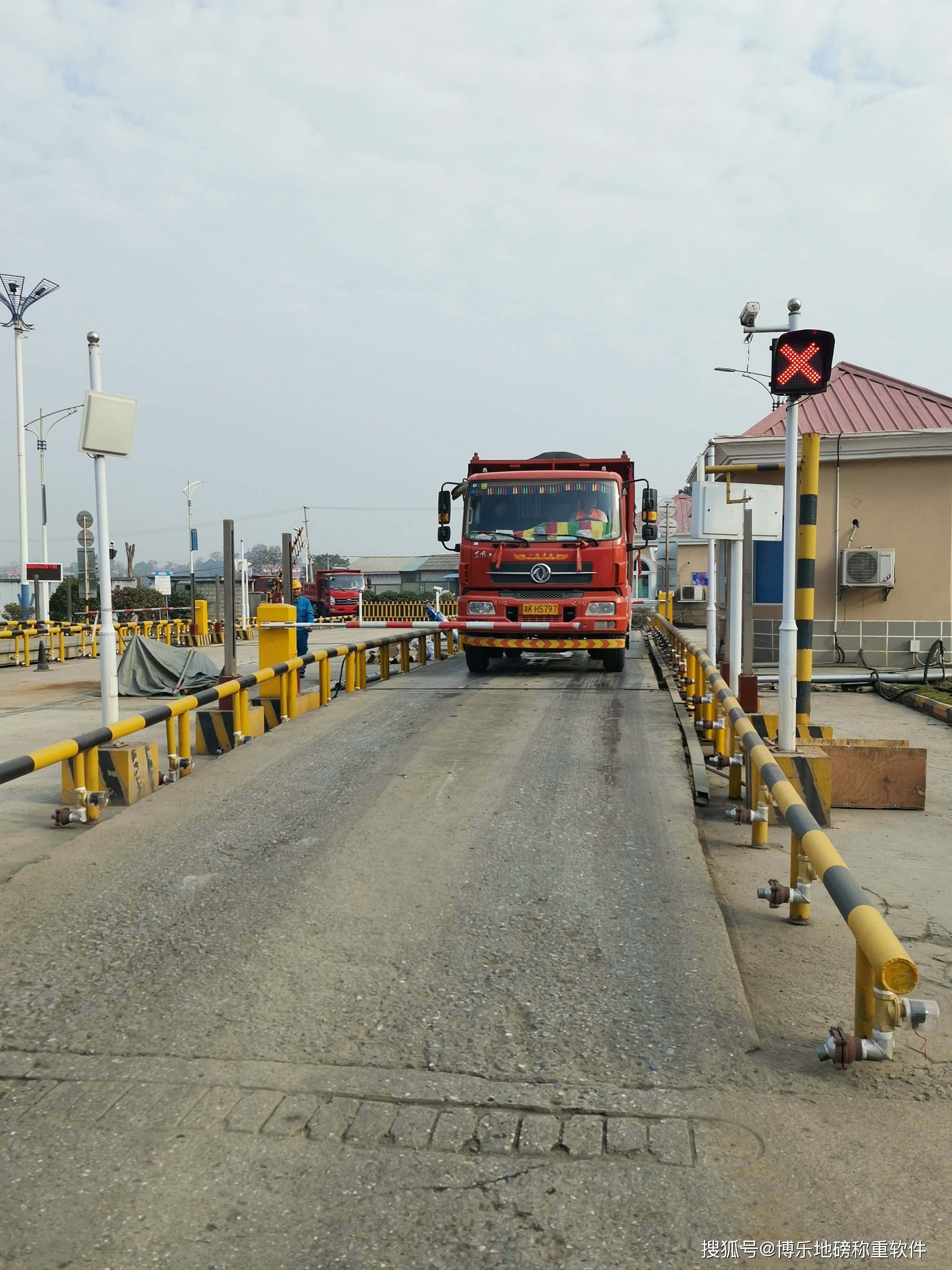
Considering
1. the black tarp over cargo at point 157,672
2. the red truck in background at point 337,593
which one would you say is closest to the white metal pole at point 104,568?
the black tarp over cargo at point 157,672

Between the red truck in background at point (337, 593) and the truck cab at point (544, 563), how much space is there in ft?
111

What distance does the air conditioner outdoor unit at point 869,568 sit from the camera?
54.5 ft

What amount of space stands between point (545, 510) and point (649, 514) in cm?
218

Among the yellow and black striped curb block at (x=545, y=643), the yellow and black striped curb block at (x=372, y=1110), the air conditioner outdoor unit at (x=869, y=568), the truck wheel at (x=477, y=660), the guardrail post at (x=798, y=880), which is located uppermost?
the air conditioner outdoor unit at (x=869, y=568)

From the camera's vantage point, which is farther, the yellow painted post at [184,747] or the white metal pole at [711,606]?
the white metal pole at [711,606]

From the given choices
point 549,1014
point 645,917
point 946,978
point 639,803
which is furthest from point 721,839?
point 549,1014

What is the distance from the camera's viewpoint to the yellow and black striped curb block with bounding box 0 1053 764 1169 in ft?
10.4

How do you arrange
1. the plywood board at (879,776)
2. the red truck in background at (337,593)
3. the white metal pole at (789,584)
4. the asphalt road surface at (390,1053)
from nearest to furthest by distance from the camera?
the asphalt road surface at (390,1053)
the white metal pole at (789,584)
the plywood board at (879,776)
the red truck in background at (337,593)

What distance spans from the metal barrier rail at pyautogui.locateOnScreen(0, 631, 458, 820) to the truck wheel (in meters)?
2.43

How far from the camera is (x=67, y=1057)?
376cm

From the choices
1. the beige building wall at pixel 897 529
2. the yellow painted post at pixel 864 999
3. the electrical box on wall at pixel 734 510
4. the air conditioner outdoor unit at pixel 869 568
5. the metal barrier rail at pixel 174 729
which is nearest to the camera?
the yellow painted post at pixel 864 999

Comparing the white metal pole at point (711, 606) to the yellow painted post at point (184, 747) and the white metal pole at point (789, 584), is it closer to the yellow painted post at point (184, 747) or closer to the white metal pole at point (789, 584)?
the white metal pole at point (789, 584)

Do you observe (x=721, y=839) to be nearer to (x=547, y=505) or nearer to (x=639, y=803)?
(x=639, y=803)

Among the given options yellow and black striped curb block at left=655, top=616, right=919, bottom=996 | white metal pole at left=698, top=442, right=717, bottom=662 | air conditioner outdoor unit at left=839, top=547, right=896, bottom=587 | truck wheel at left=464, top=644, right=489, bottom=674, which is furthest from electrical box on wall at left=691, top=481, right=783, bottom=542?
air conditioner outdoor unit at left=839, top=547, right=896, bottom=587
